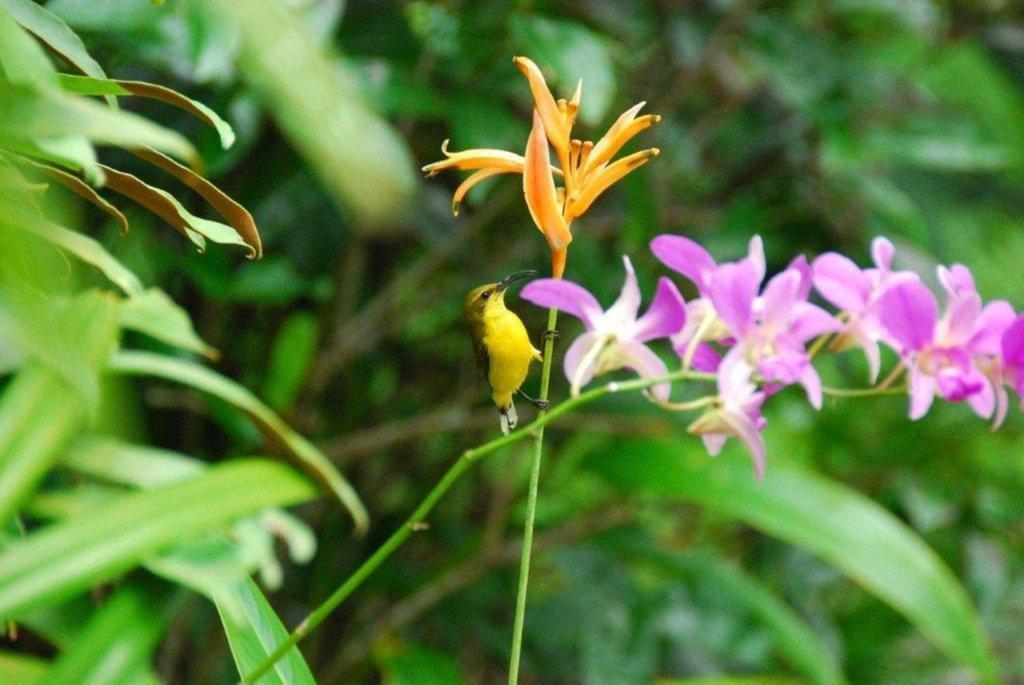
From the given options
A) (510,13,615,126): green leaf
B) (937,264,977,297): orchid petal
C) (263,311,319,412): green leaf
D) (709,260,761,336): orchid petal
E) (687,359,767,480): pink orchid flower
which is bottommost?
(263,311,319,412): green leaf

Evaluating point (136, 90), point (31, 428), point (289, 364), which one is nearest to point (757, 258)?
A: point (136, 90)

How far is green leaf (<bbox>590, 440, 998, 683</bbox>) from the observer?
3.96 feet

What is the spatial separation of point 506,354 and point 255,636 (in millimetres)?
174

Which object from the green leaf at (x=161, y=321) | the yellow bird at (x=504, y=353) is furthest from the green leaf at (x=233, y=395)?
the yellow bird at (x=504, y=353)

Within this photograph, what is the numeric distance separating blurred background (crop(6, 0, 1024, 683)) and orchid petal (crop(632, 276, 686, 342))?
0.60 metres

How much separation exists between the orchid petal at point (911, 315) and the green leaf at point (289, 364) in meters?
0.91

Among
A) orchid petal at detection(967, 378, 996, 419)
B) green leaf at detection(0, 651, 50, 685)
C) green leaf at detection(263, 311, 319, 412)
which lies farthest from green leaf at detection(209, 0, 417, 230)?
green leaf at detection(263, 311, 319, 412)

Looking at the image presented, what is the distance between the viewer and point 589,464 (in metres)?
1.42

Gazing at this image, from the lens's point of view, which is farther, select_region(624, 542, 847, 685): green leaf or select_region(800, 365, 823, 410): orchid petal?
select_region(624, 542, 847, 685): green leaf

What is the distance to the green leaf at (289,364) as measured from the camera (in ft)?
4.11

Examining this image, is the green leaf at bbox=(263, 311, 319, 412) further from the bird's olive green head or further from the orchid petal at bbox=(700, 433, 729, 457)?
the orchid petal at bbox=(700, 433, 729, 457)

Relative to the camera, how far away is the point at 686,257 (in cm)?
41

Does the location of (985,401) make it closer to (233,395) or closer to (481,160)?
(481,160)

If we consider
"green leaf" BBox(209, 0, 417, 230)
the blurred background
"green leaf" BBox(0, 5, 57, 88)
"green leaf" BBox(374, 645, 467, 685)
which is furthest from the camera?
"green leaf" BBox(374, 645, 467, 685)
